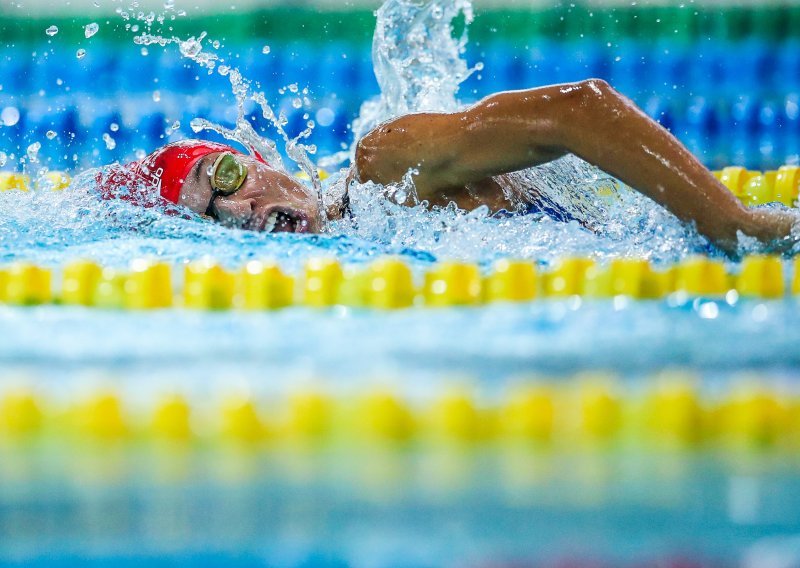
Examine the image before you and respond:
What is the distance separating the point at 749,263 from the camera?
1.48m

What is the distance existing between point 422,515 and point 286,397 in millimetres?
237

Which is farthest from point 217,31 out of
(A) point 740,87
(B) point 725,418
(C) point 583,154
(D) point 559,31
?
(B) point 725,418

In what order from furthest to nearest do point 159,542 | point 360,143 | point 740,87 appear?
point 740,87 < point 360,143 < point 159,542

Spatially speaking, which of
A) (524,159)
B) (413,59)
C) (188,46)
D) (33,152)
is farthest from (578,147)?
(33,152)

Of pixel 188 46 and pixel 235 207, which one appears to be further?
pixel 188 46

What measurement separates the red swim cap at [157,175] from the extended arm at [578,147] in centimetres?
45

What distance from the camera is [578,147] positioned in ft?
5.98

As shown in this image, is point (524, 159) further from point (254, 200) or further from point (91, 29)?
point (91, 29)

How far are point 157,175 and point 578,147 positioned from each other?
98 centimetres

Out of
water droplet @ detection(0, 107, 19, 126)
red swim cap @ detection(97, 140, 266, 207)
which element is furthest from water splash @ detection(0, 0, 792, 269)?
water droplet @ detection(0, 107, 19, 126)

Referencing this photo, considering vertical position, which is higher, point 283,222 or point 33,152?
point 33,152

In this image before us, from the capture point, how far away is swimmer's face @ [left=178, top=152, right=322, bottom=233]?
6.96ft

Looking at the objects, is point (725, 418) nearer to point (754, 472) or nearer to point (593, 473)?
point (754, 472)

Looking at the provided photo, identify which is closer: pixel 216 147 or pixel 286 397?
pixel 286 397
